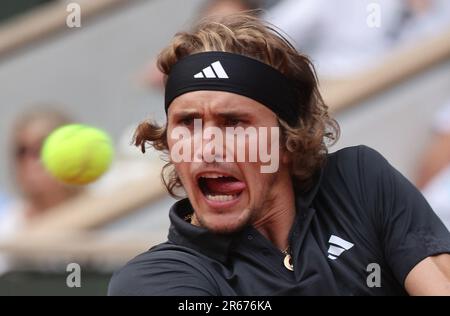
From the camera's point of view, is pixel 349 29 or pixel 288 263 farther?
pixel 349 29

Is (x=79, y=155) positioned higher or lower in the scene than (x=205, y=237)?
higher

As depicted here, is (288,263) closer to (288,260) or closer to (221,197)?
(288,260)

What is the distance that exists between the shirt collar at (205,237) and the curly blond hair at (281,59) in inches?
2.8

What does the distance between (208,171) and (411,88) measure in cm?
324

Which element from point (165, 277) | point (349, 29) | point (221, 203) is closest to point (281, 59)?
point (221, 203)

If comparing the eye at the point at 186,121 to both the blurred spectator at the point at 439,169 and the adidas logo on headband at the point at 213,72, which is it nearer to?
the adidas logo on headband at the point at 213,72

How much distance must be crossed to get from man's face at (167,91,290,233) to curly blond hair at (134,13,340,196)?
3.1 inches

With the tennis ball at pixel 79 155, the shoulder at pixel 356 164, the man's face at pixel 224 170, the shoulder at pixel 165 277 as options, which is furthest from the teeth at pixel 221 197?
the tennis ball at pixel 79 155

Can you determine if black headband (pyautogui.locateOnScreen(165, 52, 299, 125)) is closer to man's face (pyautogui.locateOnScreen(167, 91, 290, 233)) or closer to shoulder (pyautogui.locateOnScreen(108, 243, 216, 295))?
man's face (pyautogui.locateOnScreen(167, 91, 290, 233))

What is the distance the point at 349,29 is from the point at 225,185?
10.7 feet

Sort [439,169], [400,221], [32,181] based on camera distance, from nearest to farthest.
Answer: [400,221] → [439,169] → [32,181]

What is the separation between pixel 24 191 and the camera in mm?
6297

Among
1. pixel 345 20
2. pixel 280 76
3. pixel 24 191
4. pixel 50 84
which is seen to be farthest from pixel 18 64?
pixel 280 76

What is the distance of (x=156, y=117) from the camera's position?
17.5 feet
